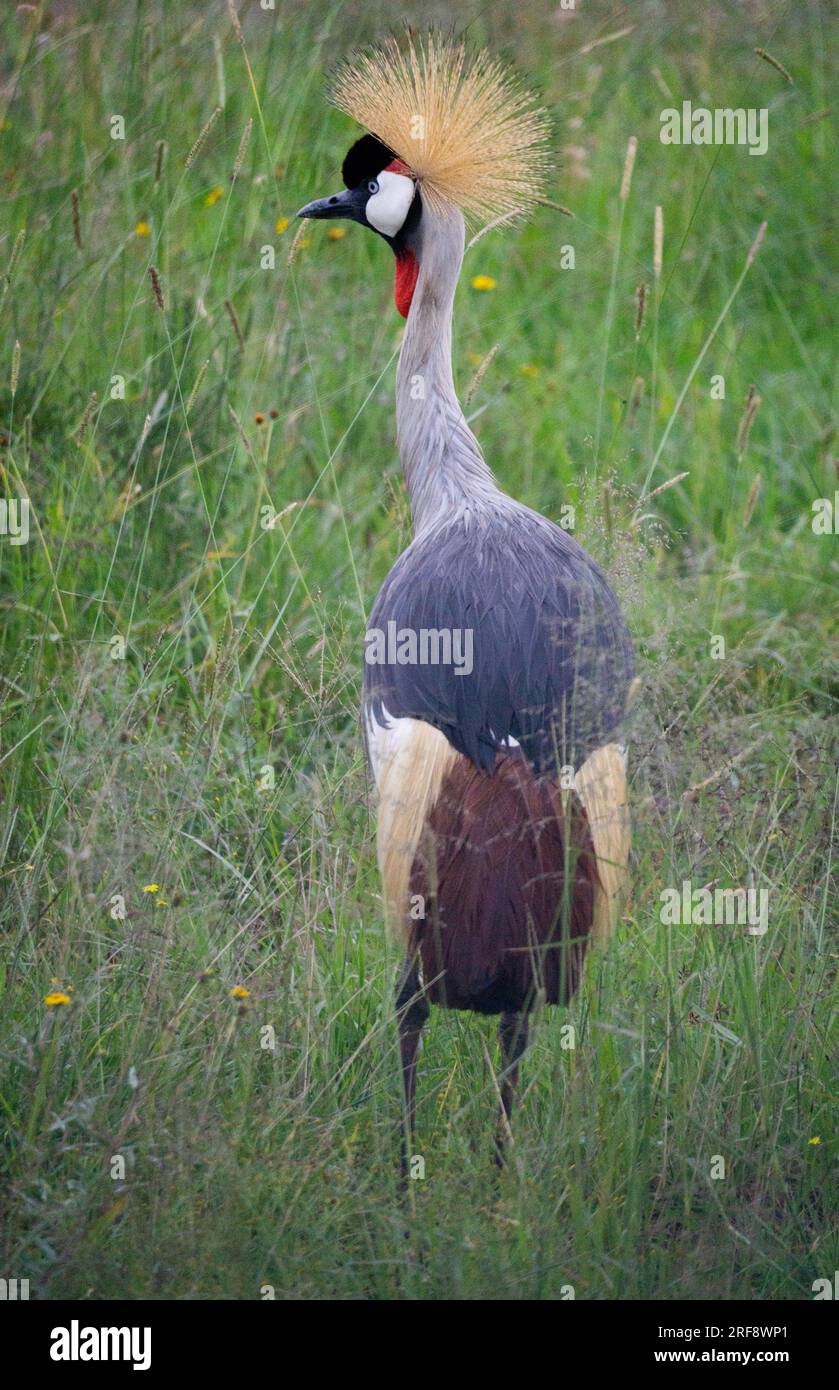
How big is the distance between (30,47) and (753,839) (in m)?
2.58

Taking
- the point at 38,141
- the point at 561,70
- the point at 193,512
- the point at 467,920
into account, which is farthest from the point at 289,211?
the point at 467,920

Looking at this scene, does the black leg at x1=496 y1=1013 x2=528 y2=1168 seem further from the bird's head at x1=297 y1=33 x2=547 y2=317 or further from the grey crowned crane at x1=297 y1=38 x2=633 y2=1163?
the bird's head at x1=297 y1=33 x2=547 y2=317

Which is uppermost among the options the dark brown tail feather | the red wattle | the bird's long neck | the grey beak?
the grey beak

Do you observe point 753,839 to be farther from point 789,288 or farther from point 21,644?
point 789,288

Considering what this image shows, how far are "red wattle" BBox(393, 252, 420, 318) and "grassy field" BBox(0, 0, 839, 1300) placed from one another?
0.25m

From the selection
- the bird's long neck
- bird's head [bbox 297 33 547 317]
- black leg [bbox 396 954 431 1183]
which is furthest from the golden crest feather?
black leg [bbox 396 954 431 1183]

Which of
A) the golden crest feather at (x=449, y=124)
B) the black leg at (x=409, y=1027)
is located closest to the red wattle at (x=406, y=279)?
the golden crest feather at (x=449, y=124)

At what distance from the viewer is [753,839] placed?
3115mm

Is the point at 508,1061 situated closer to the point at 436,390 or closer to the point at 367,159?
the point at 436,390

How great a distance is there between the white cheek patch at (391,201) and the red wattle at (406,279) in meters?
0.07

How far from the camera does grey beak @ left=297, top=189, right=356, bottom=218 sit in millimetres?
3168

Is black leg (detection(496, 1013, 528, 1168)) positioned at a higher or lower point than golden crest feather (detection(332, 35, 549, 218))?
lower

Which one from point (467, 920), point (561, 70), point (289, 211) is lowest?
point (467, 920)

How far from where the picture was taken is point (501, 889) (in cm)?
244
